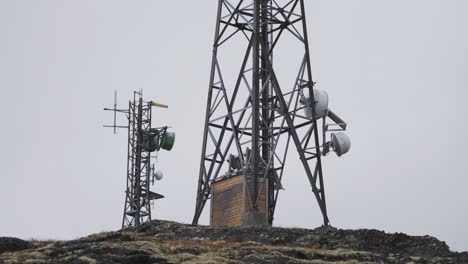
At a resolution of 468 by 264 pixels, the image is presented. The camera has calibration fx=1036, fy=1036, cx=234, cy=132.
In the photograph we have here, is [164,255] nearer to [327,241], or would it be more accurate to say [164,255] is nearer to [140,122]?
[327,241]

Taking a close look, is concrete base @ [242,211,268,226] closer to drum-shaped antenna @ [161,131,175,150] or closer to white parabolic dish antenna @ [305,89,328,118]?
white parabolic dish antenna @ [305,89,328,118]

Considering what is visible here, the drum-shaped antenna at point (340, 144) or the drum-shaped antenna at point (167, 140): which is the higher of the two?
the drum-shaped antenna at point (167, 140)

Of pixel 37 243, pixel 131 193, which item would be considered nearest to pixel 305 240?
pixel 37 243

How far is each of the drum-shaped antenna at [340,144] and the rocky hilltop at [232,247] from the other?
9.04 m

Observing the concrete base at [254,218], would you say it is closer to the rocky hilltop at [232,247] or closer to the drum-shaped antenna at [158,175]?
the rocky hilltop at [232,247]

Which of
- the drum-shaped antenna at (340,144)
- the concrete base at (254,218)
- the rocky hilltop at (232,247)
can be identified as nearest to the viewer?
the rocky hilltop at (232,247)

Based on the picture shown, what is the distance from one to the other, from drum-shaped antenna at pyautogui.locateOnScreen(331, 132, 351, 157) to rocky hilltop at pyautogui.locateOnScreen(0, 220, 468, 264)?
9.04 meters

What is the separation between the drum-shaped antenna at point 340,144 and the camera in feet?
129

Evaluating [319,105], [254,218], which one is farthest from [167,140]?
[254,218]

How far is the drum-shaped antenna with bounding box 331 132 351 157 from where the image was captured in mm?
39469

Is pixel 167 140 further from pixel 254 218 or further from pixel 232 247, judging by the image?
pixel 232 247

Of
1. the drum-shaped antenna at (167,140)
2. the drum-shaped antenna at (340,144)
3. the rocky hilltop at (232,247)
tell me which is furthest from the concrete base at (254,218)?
the drum-shaped antenna at (167,140)

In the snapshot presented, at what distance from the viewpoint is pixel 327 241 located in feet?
96.6

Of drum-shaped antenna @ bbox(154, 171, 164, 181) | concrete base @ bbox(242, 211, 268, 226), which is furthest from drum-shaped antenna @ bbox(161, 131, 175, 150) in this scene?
concrete base @ bbox(242, 211, 268, 226)
